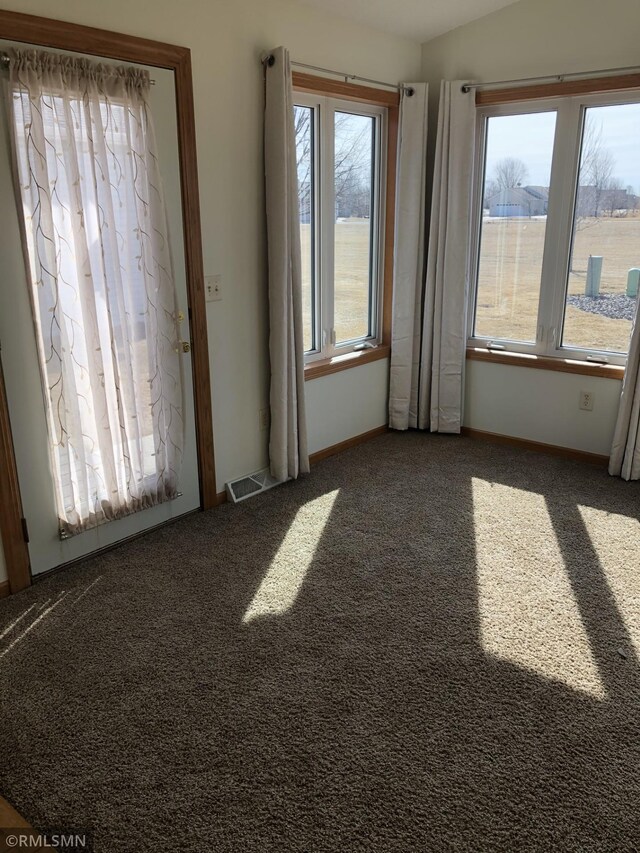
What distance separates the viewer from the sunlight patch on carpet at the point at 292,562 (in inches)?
110

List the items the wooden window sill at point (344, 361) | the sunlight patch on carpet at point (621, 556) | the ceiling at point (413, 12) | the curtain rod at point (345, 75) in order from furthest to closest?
the wooden window sill at point (344, 361)
the ceiling at point (413, 12)
the curtain rod at point (345, 75)
the sunlight patch on carpet at point (621, 556)

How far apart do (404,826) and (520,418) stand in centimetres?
323

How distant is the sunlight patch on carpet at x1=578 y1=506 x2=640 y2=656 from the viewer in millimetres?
2738

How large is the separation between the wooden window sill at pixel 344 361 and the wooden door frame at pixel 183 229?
860 millimetres

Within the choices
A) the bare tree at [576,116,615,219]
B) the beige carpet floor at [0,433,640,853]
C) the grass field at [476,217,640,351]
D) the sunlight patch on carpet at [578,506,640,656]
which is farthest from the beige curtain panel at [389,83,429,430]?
the sunlight patch on carpet at [578,506,640,656]

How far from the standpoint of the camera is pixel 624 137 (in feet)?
12.8

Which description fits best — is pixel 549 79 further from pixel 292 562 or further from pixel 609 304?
pixel 292 562

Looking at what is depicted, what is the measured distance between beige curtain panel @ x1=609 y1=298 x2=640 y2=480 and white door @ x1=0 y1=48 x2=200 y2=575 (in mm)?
2490

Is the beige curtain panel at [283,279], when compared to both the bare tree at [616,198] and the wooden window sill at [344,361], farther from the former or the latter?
the bare tree at [616,198]

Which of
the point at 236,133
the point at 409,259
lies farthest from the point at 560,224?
the point at 236,133

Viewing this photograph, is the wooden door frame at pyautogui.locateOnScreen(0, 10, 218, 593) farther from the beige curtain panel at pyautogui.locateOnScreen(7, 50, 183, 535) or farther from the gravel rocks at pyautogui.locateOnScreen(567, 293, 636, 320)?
the gravel rocks at pyautogui.locateOnScreen(567, 293, 636, 320)

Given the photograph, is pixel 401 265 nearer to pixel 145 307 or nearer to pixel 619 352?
pixel 619 352

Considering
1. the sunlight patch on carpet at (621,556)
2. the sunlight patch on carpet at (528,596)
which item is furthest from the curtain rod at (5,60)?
the sunlight patch on carpet at (621,556)

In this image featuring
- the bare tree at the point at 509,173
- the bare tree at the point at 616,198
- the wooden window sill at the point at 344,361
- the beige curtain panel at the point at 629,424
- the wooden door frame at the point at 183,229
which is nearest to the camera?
the wooden door frame at the point at 183,229
